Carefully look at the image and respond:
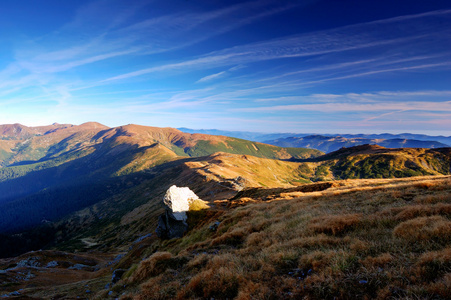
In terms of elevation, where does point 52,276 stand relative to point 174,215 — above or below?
below

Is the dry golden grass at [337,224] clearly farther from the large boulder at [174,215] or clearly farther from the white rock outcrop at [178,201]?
the white rock outcrop at [178,201]

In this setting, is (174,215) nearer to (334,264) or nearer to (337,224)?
Result: (337,224)

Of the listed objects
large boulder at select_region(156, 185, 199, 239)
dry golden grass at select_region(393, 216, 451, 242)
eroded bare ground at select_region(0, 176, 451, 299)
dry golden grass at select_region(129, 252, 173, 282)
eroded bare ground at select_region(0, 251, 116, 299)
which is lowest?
eroded bare ground at select_region(0, 251, 116, 299)

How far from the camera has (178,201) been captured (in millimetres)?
41062

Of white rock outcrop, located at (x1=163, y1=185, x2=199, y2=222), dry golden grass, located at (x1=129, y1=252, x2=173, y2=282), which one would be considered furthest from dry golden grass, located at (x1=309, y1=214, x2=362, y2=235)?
white rock outcrop, located at (x1=163, y1=185, x2=199, y2=222)

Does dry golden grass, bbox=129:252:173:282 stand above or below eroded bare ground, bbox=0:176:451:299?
below

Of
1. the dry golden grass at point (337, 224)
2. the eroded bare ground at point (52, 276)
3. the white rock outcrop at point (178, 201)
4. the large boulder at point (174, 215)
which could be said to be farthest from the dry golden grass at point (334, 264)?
the white rock outcrop at point (178, 201)

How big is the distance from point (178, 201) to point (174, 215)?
3.23 m

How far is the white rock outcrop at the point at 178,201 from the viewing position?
128ft

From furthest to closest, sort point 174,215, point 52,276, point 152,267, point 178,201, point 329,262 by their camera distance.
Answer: point 52,276 → point 178,201 → point 174,215 → point 152,267 → point 329,262

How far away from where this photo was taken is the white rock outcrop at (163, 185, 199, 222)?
39062 millimetres

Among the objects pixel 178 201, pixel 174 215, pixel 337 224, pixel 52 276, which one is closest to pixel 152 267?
pixel 337 224

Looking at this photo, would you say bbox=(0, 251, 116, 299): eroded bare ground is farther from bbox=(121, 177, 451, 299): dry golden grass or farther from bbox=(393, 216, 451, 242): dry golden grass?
bbox=(393, 216, 451, 242): dry golden grass

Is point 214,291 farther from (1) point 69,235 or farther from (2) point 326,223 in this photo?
(1) point 69,235
